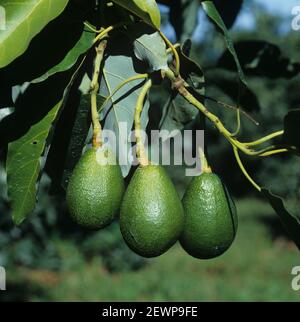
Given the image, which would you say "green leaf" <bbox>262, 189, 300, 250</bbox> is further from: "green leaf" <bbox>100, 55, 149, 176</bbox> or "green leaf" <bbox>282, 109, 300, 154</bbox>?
"green leaf" <bbox>100, 55, 149, 176</bbox>

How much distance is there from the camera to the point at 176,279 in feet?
21.8

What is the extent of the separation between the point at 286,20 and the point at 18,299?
13.2m

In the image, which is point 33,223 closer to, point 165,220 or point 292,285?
point 292,285

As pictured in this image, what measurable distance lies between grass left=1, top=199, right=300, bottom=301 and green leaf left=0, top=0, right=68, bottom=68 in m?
4.70

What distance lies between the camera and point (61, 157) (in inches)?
51.0

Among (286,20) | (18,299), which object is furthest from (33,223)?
(286,20)

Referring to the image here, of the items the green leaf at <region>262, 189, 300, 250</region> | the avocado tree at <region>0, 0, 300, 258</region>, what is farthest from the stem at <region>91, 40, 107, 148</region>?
the green leaf at <region>262, 189, 300, 250</region>

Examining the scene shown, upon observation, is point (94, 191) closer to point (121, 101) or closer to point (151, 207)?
point (151, 207)

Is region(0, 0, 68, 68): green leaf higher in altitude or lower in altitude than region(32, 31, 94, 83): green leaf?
higher

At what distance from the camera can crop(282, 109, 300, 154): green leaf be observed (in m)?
1.17

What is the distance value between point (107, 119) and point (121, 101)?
0.05 metres

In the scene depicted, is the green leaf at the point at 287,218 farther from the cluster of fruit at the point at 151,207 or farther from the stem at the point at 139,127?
the stem at the point at 139,127

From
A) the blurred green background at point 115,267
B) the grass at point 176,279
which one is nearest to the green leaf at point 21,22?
the blurred green background at point 115,267

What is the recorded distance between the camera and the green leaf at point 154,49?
117 centimetres
